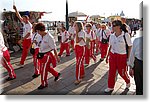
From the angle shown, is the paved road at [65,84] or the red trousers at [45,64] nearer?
the paved road at [65,84]

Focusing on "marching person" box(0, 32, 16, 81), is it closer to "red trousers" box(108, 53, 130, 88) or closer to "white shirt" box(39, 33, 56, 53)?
"white shirt" box(39, 33, 56, 53)

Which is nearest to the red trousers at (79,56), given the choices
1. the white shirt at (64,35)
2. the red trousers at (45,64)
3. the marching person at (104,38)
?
the red trousers at (45,64)

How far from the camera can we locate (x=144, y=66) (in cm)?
180

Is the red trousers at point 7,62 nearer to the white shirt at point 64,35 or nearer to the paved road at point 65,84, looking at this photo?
the paved road at point 65,84

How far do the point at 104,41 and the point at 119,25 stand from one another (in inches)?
63.1

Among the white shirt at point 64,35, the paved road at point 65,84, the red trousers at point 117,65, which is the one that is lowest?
the paved road at point 65,84

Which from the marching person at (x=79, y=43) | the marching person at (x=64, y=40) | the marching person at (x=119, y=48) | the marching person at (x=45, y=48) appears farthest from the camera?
the marching person at (x=64, y=40)

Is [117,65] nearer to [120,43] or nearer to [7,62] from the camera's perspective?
[120,43]

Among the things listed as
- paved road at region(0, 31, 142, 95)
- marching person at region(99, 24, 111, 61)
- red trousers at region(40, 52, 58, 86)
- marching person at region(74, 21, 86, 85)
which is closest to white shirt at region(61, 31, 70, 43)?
marching person at region(99, 24, 111, 61)

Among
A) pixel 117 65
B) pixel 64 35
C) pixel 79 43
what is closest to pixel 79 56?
pixel 79 43

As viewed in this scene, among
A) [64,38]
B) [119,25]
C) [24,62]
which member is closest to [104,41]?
[64,38]

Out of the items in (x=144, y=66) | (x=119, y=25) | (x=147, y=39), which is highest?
(x=119, y=25)

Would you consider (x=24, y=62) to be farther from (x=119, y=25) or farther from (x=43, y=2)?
(x=119, y=25)

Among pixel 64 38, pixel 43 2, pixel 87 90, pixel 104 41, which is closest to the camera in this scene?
pixel 43 2
